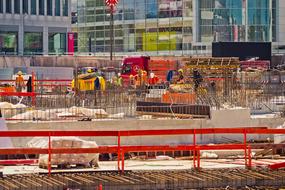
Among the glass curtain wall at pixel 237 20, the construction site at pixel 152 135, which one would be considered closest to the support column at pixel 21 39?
the glass curtain wall at pixel 237 20

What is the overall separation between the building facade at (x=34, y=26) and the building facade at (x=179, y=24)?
358cm

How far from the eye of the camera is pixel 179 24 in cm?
11712

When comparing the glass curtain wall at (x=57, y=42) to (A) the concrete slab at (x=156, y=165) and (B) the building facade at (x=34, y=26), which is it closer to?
(B) the building facade at (x=34, y=26)

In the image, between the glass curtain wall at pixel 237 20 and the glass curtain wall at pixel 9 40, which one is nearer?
the glass curtain wall at pixel 237 20

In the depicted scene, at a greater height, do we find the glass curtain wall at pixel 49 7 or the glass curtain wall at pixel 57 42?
the glass curtain wall at pixel 49 7

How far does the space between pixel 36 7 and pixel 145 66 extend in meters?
60.5

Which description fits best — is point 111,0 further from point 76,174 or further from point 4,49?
point 76,174

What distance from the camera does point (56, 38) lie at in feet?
439

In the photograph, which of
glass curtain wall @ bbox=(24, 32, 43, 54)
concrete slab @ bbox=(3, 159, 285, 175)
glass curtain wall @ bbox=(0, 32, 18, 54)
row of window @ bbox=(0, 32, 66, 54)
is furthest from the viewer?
glass curtain wall @ bbox=(24, 32, 43, 54)

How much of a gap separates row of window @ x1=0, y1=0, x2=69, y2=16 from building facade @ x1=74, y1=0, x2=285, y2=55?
3.33m

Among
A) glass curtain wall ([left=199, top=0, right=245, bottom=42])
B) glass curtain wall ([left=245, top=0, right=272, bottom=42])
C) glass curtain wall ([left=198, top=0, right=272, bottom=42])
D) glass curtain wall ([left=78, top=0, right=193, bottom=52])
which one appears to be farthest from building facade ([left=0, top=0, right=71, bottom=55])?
glass curtain wall ([left=245, top=0, right=272, bottom=42])

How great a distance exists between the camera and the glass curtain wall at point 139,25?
117062mm

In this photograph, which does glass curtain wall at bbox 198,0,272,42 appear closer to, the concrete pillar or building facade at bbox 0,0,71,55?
building facade at bbox 0,0,71,55

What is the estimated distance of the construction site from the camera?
22438mm
